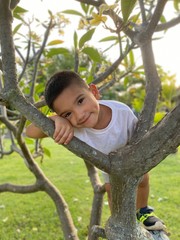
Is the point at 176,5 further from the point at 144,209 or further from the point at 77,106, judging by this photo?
the point at 144,209

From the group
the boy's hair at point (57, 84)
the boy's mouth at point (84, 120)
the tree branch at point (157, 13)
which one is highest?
the tree branch at point (157, 13)

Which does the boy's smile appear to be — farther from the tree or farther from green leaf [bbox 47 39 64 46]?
green leaf [bbox 47 39 64 46]

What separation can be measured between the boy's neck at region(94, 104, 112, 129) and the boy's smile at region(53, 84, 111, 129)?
0.07m

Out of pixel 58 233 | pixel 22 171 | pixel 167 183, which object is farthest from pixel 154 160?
pixel 22 171

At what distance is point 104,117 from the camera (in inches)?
43.7

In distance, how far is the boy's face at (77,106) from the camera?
0.96 meters

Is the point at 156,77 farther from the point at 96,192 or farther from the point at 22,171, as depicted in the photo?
the point at 22,171

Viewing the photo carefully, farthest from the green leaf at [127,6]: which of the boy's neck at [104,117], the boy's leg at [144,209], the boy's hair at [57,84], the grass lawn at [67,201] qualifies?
the grass lawn at [67,201]

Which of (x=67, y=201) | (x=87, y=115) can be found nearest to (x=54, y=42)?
(x=87, y=115)

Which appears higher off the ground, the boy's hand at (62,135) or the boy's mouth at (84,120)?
the boy's hand at (62,135)

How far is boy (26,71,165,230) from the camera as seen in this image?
3.16ft

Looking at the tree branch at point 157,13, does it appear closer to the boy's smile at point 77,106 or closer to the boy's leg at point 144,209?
the boy's smile at point 77,106

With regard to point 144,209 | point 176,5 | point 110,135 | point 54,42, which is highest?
point 176,5

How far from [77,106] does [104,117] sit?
16 cm
